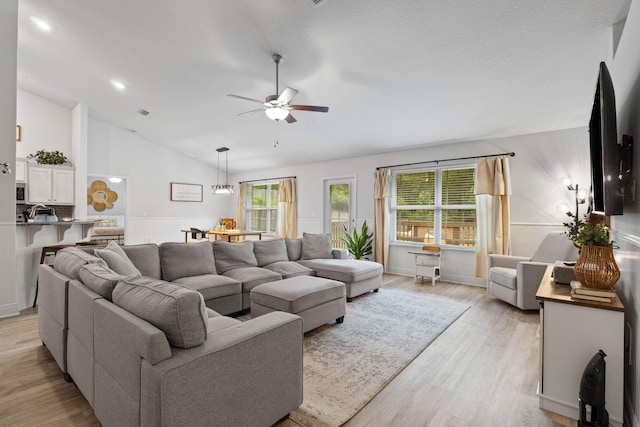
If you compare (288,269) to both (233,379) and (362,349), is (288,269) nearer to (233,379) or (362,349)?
(362,349)

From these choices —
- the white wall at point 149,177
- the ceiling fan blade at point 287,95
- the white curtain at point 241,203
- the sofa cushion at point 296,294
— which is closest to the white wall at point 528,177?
the sofa cushion at point 296,294

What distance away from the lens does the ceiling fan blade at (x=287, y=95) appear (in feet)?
9.87

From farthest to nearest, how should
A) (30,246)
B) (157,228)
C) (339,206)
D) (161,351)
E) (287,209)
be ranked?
1. (157,228)
2. (287,209)
3. (339,206)
4. (30,246)
5. (161,351)

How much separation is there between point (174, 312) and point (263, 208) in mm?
7482

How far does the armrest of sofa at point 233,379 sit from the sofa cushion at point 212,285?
1.62 metres

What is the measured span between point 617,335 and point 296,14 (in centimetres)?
324

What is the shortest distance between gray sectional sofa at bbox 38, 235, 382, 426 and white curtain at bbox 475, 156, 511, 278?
411 cm

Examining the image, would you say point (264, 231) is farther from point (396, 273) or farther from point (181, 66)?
point (181, 66)

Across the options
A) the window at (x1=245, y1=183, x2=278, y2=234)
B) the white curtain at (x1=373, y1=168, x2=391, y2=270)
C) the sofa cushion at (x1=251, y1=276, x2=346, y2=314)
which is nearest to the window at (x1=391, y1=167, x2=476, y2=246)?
the white curtain at (x1=373, y1=168, x2=391, y2=270)

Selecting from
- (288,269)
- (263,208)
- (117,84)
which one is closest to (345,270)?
(288,269)

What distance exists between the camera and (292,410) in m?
1.69

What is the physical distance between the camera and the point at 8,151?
343 cm

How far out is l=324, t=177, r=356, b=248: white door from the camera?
6.69m

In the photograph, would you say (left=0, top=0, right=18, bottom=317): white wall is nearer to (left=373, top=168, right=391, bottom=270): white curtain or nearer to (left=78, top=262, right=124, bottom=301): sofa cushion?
(left=78, top=262, right=124, bottom=301): sofa cushion
